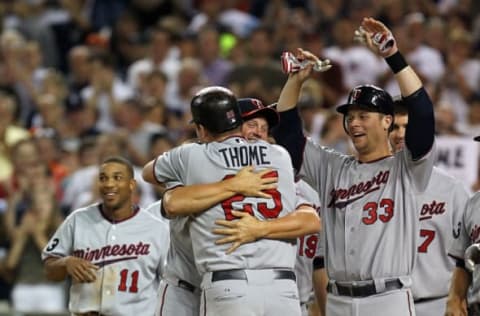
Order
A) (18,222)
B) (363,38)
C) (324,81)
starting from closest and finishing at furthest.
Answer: (363,38), (18,222), (324,81)

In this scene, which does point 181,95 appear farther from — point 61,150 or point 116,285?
point 116,285

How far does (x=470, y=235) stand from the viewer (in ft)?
22.8

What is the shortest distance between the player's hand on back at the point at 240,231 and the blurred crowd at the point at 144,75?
484cm

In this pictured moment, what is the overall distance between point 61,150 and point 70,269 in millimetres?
5469

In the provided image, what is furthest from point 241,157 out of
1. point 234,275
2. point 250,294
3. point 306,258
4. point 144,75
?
point 144,75

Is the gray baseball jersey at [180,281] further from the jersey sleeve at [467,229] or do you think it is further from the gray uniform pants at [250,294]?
the jersey sleeve at [467,229]

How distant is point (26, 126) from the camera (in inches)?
549

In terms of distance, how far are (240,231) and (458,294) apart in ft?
4.95

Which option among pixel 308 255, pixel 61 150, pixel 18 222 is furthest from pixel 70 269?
pixel 61 150

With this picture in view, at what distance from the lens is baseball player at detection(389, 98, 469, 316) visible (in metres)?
7.36

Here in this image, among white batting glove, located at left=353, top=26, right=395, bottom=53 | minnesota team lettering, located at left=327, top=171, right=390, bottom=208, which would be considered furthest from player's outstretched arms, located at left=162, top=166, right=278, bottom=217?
white batting glove, located at left=353, top=26, right=395, bottom=53

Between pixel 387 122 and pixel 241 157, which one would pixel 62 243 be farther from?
pixel 387 122

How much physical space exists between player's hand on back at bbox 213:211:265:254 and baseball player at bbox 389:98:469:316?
5.11ft

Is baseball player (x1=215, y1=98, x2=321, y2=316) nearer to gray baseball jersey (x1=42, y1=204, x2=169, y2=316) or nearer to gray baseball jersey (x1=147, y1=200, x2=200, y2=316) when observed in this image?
gray baseball jersey (x1=147, y1=200, x2=200, y2=316)
